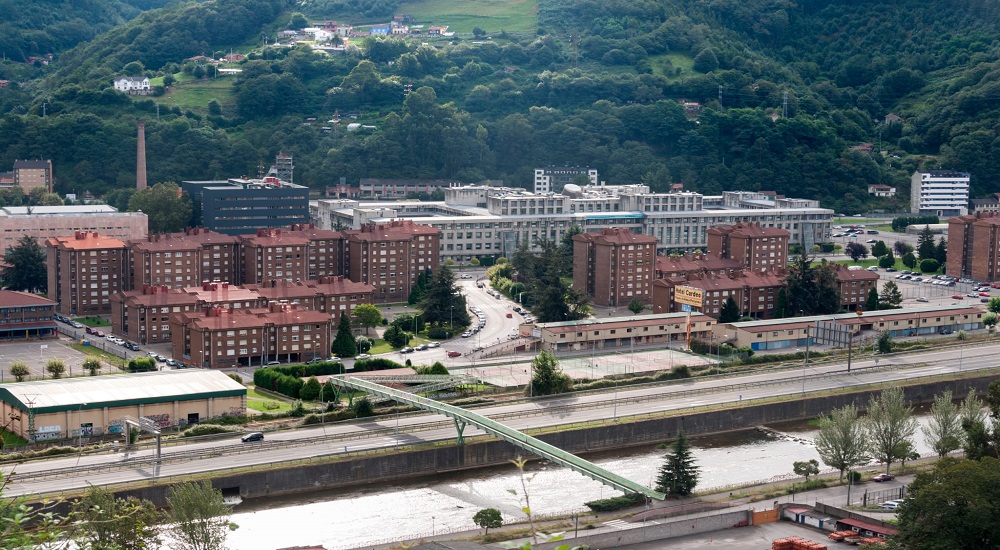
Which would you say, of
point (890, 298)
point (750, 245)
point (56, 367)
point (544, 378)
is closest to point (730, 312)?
point (890, 298)

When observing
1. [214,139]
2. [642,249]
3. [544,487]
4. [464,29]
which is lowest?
[544,487]

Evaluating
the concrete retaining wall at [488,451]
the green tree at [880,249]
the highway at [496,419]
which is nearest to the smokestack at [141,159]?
the green tree at [880,249]

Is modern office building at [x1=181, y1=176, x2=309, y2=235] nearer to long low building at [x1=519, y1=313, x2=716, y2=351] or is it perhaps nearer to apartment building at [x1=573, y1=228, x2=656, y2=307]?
apartment building at [x1=573, y1=228, x2=656, y2=307]

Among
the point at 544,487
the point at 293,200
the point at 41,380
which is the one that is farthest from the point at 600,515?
the point at 293,200

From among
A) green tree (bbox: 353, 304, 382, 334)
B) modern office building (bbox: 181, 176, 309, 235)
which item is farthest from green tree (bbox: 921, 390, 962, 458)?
modern office building (bbox: 181, 176, 309, 235)

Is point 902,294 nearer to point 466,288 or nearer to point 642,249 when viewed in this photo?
point 642,249

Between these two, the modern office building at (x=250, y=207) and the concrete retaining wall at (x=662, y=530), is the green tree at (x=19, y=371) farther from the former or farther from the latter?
Result: the modern office building at (x=250, y=207)
